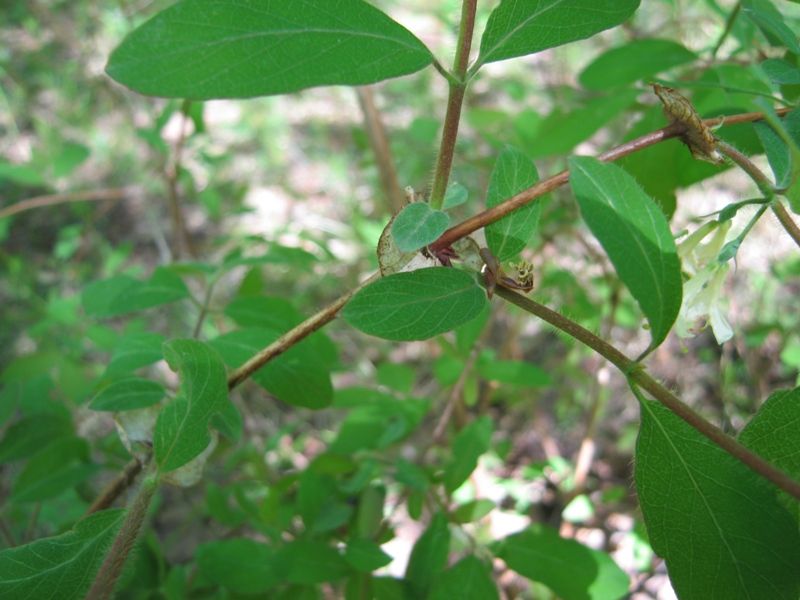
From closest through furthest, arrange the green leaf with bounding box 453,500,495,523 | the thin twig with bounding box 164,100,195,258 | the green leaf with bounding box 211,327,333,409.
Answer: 1. the green leaf with bounding box 211,327,333,409
2. the green leaf with bounding box 453,500,495,523
3. the thin twig with bounding box 164,100,195,258

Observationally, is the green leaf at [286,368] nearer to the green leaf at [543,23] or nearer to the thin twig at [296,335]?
the thin twig at [296,335]

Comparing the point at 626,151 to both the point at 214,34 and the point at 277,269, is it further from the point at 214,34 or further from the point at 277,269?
the point at 277,269

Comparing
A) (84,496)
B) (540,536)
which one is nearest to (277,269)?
(84,496)

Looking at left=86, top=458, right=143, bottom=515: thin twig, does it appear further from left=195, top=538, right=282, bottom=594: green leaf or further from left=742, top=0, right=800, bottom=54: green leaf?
left=742, top=0, right=800, bottom=54: green leaf

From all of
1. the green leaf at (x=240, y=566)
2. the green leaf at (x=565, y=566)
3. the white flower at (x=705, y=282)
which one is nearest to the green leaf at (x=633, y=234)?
the white flower at (x=705, y=282)

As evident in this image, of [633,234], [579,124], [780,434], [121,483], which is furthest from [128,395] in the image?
[579,124]

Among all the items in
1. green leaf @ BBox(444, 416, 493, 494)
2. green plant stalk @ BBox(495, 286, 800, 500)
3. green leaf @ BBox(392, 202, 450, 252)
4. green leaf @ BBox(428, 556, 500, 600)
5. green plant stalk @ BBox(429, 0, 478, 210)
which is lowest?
green leaf @ BBox(428, 556, 500, 600)

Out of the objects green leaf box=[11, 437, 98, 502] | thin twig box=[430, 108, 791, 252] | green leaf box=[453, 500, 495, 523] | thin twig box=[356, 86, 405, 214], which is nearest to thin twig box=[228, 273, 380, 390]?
thin twig box=[430, 108, 791, 252]
